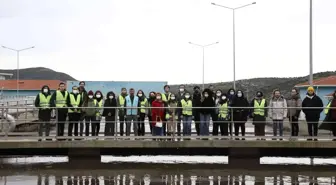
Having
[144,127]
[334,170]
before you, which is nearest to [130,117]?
[144,127]

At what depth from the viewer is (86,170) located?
43.1ft

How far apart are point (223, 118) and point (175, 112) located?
146 centimetres

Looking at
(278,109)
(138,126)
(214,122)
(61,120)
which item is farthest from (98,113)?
(278,109)

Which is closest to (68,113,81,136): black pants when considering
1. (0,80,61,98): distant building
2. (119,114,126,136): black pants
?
(119,114,126,136): black pants

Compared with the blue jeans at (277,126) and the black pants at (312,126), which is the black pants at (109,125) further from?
the black pants at (312,126)

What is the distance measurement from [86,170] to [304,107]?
21.8 feet

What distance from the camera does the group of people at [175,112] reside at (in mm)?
14867

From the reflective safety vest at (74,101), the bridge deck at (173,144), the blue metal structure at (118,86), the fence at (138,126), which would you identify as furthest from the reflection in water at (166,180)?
the blue metal structure at (118,86)

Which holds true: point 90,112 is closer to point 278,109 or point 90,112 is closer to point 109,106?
point 109,106

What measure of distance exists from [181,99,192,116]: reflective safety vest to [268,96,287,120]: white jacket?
2404 millimetres

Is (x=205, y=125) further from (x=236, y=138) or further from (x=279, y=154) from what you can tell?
(x=279, y=154)

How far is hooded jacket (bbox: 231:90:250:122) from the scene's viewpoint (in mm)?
15062

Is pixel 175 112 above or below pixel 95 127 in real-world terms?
above

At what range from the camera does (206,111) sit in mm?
15227
